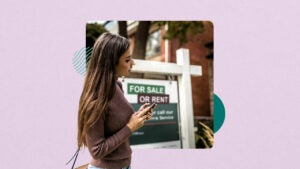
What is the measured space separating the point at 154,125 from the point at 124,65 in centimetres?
181

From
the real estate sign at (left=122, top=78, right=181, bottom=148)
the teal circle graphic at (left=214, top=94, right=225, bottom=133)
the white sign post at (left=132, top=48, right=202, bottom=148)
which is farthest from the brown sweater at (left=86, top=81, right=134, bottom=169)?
the white sign post at (left=132, top=48, right=202, bottom=148)

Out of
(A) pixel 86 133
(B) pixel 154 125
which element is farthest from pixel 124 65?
(B) pixel 154 125

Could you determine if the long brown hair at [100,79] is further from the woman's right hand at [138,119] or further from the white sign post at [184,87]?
the white sign post at [184,87]

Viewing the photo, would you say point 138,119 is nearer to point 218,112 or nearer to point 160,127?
point 218,112

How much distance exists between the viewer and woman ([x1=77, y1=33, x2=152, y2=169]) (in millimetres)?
1177

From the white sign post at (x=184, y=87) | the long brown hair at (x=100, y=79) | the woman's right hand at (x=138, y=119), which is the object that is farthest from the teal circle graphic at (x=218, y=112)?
the long brown hair at (x=100, y=79)

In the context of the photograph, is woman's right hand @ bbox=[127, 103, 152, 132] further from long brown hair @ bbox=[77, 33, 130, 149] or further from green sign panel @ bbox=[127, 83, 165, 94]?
green sign panel @ bbox=[127, 83, 165, 94]

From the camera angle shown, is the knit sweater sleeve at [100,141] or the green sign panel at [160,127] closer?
the knit sweater sleeve at [100,141]

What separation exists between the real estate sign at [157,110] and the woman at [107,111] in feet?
5.26

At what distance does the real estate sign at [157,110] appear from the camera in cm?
291

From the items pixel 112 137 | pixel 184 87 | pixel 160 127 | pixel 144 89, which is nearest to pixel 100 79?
pixel 112 137

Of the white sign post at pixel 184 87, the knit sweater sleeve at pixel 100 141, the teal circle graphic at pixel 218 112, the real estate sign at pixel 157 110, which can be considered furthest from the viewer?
the white sign post at pixel 184 87

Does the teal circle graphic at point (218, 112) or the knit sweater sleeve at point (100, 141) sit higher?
the teal circle graphic at point (218, 112)

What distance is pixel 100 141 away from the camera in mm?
1176
